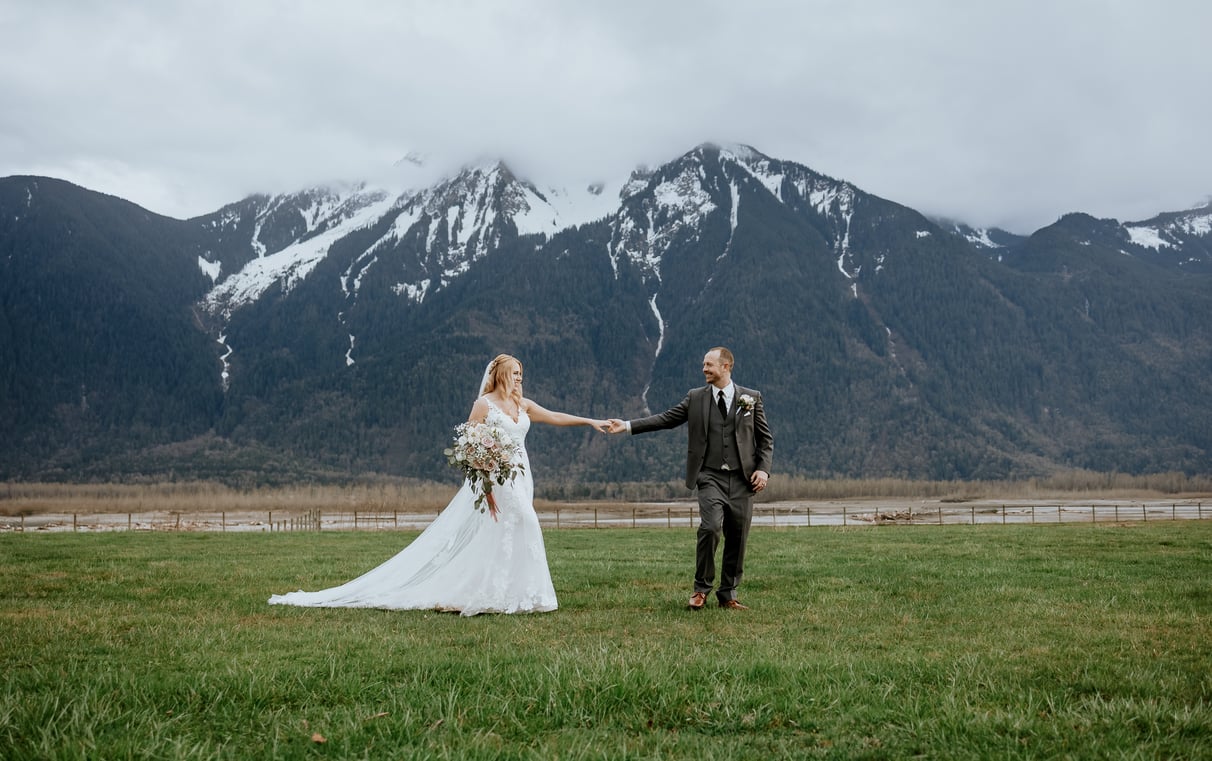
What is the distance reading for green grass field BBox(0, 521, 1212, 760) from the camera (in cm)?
499

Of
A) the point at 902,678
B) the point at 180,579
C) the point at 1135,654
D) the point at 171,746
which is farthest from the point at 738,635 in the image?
the point at 180,579

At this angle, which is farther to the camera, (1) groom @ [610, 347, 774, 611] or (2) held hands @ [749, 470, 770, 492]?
(2) held hands @ [749, 470, 770, 492]

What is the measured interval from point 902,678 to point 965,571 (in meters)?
9.25

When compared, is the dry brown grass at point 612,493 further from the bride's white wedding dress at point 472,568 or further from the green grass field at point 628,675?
the green grass field at point 628,675

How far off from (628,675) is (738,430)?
5.93 metres

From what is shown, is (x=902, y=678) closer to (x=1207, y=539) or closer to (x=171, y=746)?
(x=171, y=746)

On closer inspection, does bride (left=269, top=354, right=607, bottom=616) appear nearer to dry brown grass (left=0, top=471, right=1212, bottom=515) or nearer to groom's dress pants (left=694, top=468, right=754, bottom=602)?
groom's dress pants (left=694, top=468, right=754, bottom=602)

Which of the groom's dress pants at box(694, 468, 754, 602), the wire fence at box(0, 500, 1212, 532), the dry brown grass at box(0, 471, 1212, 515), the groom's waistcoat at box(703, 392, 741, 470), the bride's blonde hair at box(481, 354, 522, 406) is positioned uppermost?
the bride's blonde hair at box(481, 354, 522, 406)

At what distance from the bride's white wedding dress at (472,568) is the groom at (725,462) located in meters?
1.95

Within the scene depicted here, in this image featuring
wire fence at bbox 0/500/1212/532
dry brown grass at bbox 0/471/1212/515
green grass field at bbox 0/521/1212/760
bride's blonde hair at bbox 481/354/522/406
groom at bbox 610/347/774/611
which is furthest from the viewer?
dry brown grass at bbox 0/471/1212/515

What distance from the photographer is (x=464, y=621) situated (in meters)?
10.3

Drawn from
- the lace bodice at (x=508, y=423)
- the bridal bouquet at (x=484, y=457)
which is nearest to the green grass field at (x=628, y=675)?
the bridal bouquet at (x=484, y=457)

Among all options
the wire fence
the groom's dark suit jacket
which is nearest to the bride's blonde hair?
the groom's dark suit jacket

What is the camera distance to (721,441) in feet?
38.5
